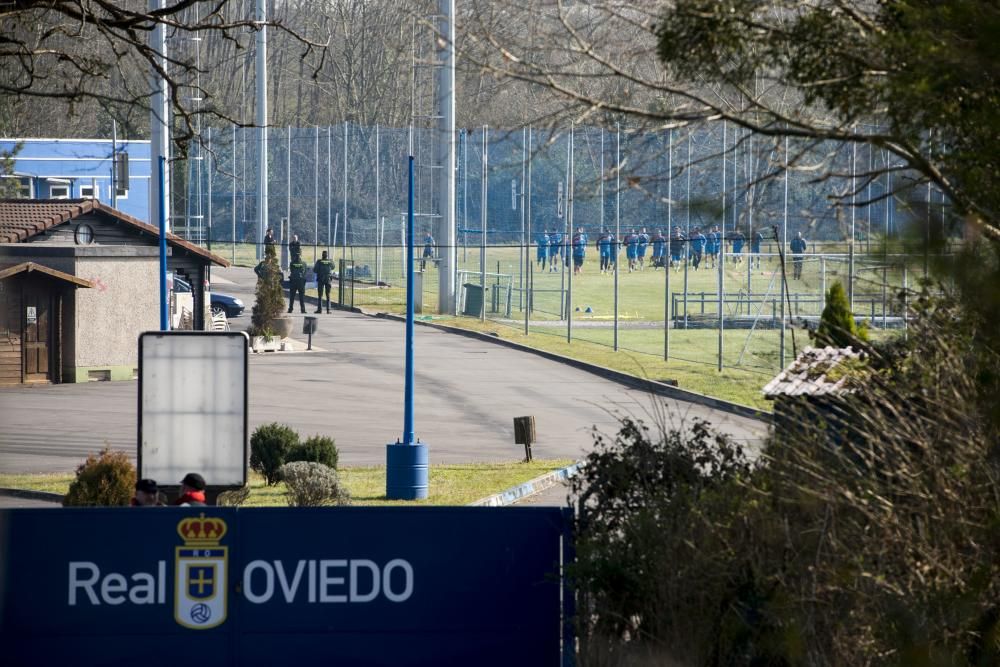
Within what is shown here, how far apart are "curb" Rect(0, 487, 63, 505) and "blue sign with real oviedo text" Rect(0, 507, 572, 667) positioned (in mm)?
9174

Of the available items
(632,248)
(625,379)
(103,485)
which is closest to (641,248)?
(632,248)

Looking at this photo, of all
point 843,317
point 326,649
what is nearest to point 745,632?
point 326,649

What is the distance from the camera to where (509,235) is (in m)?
44.9

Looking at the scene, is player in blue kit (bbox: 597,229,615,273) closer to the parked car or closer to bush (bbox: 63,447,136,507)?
the parked car

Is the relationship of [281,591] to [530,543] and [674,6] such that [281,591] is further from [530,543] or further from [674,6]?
[674,6]

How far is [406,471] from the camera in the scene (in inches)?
757

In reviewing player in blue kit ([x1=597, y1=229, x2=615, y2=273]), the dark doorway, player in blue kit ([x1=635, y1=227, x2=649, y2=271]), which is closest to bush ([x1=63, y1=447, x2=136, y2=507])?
the dark doorway

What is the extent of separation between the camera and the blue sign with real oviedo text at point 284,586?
9586 mm

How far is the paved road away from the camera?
24000 millimetres

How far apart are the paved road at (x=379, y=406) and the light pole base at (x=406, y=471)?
7.96ft

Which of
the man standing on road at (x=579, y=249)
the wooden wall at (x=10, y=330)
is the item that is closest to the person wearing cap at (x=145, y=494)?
the wooden wall at (x=10, y=330)

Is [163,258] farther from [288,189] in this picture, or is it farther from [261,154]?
[288,189]

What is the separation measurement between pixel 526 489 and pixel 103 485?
6.26 metres

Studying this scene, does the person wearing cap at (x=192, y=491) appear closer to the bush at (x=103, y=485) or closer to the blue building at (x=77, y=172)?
the bush at (x=103, y=485)
